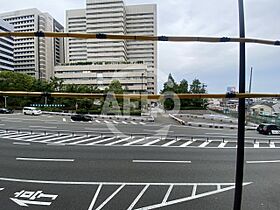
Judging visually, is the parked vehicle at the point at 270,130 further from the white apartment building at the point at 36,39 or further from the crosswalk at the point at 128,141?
the white apartment building at the point at 36,39

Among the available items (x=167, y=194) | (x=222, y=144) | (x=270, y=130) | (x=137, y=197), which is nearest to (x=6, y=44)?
(x=137, y=197)

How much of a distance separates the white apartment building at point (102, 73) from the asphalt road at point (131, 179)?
24.4m

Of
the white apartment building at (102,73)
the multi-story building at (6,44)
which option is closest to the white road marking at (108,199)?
the multi-story building at (6,44)

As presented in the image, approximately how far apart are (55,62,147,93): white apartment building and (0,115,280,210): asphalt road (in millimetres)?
24427

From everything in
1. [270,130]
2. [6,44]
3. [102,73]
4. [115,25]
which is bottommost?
[270,130]

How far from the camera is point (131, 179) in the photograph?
704 cm

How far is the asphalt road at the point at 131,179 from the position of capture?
211 inches

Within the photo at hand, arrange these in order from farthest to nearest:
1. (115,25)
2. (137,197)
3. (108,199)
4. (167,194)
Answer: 1. (115,25)
2. (167,194)
3. (137,197)
4. (108,199)

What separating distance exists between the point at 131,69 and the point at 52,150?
87.3ft

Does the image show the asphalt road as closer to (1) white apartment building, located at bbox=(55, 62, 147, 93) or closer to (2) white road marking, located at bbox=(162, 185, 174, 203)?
(2) white road marking, located at bbox=(162, 185, 174, 203)

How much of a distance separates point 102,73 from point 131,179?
31878mm

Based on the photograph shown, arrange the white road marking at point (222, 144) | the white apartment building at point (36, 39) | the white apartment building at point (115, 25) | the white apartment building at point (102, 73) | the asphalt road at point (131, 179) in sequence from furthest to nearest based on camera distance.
A: the white apartment building at point (115, 25)
the white apartment building at point (102, 73)
the white road marking at point (222, 144)
the white apartment building at point (36, 39)
the asphalt road at point (131, 179)

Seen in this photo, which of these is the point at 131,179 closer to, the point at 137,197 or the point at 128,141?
the point at 137,197

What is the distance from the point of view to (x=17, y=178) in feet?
22.9
